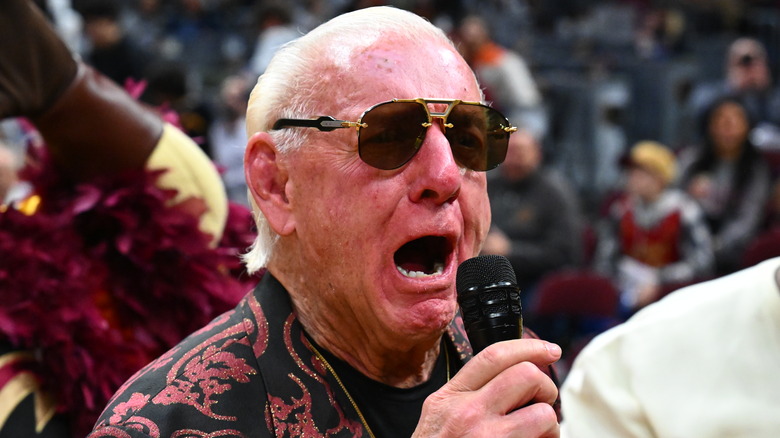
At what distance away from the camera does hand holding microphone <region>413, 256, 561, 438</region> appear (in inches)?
53.9

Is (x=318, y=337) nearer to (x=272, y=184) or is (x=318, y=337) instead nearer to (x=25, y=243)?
(x=272, y=184)

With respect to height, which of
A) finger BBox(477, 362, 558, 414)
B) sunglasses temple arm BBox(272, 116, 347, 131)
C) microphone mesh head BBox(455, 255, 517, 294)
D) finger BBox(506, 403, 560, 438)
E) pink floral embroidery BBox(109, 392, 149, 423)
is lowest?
pink floral embroidery BBox(109, 392, 149, 423)

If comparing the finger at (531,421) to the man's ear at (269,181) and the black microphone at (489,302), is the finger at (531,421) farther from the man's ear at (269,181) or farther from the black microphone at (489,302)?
the man's ear at (269,181)

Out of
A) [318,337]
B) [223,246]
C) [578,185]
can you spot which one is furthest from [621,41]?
[318,337]

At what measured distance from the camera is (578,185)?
8797 millimetres

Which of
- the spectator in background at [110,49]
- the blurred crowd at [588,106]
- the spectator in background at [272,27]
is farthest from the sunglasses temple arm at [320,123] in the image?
the spectator in background at [272,27]

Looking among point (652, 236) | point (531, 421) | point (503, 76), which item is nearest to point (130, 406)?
point (531, 421)

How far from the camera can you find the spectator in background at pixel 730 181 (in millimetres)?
6477

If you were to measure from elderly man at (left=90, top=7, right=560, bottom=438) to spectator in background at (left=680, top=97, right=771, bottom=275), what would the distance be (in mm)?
5018

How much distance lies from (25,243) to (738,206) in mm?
5361

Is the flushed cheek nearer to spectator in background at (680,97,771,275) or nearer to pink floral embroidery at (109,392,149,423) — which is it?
pink floral embroidery at (109,392,149,423)

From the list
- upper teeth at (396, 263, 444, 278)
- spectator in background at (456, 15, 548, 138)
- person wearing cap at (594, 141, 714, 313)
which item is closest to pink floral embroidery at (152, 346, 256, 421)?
upper teeth at (396, 263, 444, 278)

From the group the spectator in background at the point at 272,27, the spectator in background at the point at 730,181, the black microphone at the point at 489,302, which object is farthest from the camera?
the spectator in background at the point at 272,27

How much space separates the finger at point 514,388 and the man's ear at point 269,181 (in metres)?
0.56
